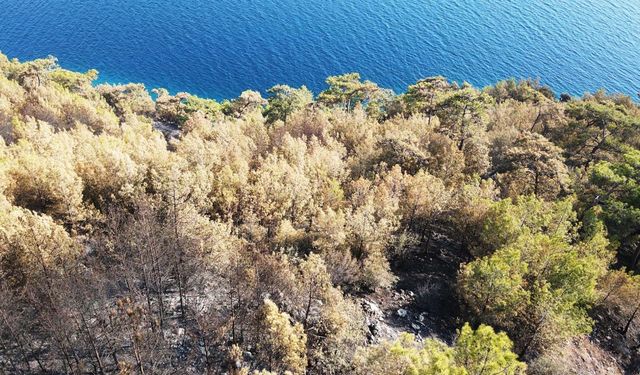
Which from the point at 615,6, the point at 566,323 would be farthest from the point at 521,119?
the point at 615,6

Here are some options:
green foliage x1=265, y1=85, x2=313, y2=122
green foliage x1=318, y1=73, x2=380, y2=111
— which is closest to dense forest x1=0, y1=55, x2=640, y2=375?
green foliage x1=265, y1=85, x2=313, y2=122

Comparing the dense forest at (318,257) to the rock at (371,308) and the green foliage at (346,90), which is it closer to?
the rock at (371,308)

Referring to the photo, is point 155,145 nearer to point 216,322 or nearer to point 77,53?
point 216,322

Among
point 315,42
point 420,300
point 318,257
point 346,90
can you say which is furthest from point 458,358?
point 315,42

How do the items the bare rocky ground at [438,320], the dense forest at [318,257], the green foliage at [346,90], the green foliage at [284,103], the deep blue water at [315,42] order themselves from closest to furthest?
the dense forest at [318,257]
the bare rocky ground at [438,320]
the green foliage at [284,103]
the green foliage at [346,90]
the deep blue water at [315,42]

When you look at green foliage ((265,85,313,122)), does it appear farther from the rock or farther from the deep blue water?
the rock

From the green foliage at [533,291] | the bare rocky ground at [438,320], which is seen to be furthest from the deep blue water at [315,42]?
the green foliage at [533,291]

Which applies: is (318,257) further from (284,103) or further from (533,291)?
(284,103)
